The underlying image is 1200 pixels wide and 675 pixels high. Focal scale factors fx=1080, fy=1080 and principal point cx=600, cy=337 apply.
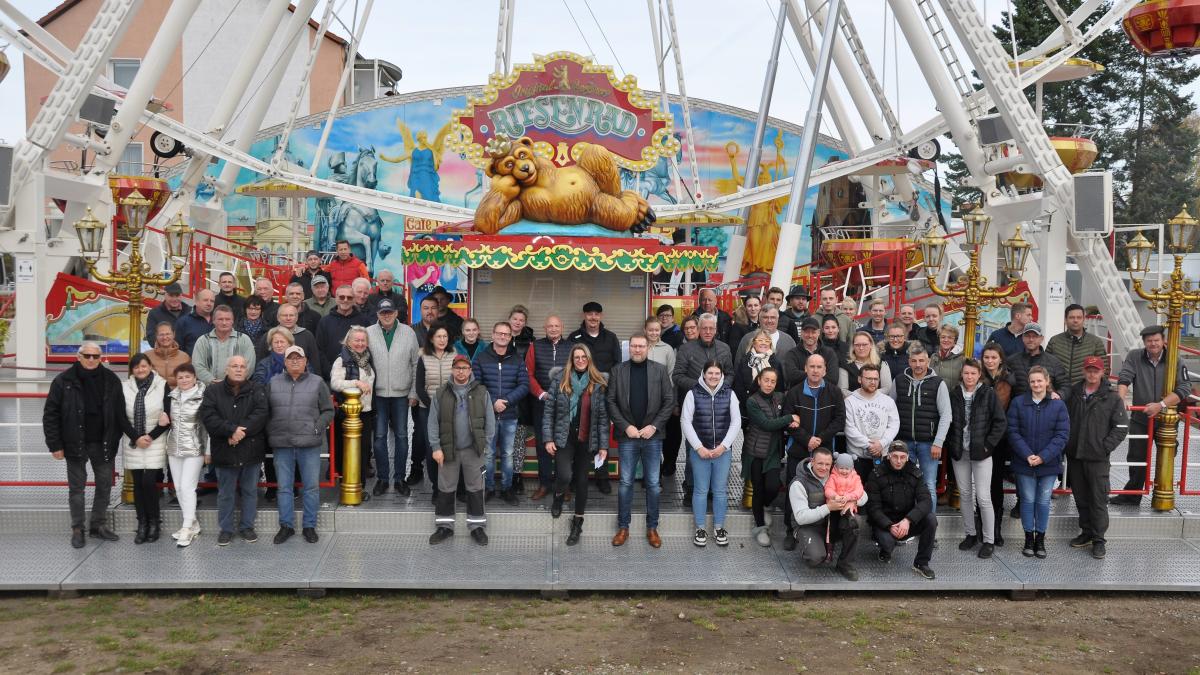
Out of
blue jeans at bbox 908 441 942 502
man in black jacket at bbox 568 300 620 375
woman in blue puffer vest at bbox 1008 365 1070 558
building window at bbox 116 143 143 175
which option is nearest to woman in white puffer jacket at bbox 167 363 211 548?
man in black jacket at bbox 568 300 620 375

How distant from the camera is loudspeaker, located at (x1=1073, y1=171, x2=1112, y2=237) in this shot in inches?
664

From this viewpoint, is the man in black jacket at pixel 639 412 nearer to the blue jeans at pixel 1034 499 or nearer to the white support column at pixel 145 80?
the blue jeans at pixel 1034 499

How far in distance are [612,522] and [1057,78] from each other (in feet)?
63.0

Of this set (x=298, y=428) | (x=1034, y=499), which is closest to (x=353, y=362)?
(x=298, y=428)

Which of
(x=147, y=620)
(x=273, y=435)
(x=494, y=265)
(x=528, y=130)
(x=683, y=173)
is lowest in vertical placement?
(x=147, y=620)

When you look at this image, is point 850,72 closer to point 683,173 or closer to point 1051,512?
point 683,173

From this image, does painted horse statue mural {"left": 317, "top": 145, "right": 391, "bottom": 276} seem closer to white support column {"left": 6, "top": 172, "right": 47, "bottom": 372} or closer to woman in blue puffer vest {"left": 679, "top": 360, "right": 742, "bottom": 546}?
white support column {"left": 6, "top": 172, "right": 47, "bottom": 372}

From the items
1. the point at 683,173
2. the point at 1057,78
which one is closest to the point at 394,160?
the point at 683,173

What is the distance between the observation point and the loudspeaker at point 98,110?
1852 cm

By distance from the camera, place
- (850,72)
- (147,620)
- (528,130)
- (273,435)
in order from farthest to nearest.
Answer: (850,72), (528,130), (273,435), (147,620)

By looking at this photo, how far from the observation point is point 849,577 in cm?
881

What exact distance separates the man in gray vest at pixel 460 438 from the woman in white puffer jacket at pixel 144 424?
2.28m

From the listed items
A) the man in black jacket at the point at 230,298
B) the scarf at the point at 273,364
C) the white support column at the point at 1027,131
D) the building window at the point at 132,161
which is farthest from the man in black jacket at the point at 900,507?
the building window at the point at 132,161

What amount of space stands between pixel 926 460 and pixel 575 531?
3163 mm
